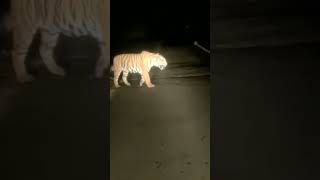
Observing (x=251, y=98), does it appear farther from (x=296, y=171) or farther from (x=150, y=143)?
(x=150, y=143)

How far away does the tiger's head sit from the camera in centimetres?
330

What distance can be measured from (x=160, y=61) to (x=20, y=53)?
120cm

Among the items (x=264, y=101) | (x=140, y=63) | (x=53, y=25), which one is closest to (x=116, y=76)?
(x=140, y=63)

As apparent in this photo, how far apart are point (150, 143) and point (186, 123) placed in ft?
1.05

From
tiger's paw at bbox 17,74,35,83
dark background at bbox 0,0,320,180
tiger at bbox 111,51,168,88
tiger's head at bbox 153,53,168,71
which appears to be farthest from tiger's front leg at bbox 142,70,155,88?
dark background at bbox 0,0,320,180

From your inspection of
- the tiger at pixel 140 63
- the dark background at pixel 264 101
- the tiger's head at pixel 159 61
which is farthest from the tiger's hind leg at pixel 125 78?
the dark background at pixel 264 101

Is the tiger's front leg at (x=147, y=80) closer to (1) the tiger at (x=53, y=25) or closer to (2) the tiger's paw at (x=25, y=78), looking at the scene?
(1) the tiger at (x=53, y=25)

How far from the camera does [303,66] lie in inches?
73.9

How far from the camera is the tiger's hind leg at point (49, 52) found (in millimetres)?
2322

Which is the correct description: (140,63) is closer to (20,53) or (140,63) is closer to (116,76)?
(116,76)

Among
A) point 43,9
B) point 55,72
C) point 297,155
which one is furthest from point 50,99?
point 297,155

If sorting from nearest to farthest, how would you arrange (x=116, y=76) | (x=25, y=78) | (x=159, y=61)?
(x=25, y=78), (x=159, y=61), (x=116, y=76)

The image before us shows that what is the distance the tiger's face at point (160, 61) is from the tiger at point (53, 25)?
0.99 metres

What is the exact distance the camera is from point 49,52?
7.64 ft
